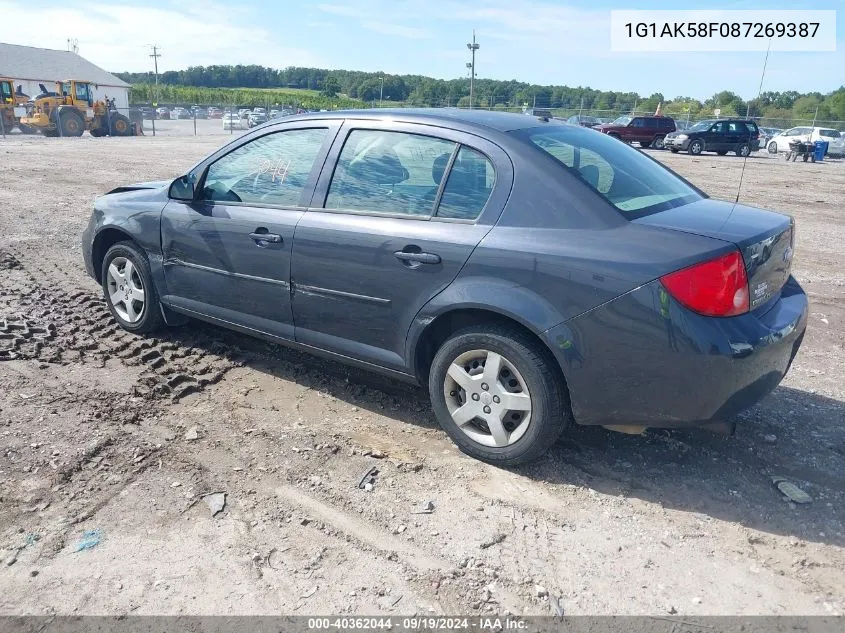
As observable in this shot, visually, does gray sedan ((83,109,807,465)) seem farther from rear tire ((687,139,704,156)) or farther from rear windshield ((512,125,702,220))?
rear tire ((687,139,704,156))

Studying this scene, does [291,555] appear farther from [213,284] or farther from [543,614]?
[213,284]

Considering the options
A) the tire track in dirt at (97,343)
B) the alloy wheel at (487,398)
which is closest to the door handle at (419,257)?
the alloy wheel at (487,398)

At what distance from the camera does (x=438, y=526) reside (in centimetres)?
300

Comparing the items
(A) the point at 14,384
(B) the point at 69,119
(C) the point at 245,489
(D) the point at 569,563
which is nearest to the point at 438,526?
(D) the point at 569,563

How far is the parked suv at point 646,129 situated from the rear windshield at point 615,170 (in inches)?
1226

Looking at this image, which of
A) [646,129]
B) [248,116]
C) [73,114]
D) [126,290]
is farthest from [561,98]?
[126,290]

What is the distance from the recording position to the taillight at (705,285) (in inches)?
113

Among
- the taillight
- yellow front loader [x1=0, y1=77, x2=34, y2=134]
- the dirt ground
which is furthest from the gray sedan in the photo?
yellow front loader [x1=0, y1=77, x2=34, y2=134]

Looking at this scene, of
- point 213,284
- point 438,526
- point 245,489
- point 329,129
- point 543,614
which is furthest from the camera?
point 213,284

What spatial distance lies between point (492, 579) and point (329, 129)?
106 inches

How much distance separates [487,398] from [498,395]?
0.07 meters

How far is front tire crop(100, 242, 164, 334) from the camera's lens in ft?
16.2

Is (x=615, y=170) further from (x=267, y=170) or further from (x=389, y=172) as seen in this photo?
(x=267, y=170)

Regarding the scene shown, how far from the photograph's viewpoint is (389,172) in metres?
3.76
